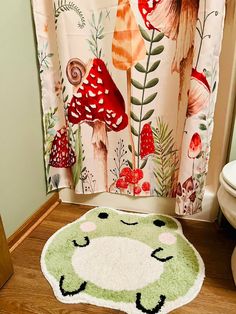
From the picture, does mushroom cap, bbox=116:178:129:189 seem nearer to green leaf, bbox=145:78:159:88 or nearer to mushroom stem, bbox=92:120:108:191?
mushroom stem, bbox=92:120:108:191

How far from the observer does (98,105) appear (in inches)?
53.8

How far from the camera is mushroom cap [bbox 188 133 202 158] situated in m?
1.22

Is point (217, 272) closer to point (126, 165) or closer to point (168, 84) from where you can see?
point (126, 165)

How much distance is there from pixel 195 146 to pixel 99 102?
1.74ft

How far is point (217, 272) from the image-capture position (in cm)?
114

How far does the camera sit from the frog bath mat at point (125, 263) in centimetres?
102

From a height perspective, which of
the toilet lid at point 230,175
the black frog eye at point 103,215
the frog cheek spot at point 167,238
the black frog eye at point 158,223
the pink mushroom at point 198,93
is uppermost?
the pink mushroom at point 198,93

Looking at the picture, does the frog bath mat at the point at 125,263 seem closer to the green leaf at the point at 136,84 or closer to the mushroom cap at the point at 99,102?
the mushroom cap at the point at 99,102

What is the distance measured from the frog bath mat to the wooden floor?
0.03 meters

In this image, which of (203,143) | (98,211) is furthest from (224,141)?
(98,211)

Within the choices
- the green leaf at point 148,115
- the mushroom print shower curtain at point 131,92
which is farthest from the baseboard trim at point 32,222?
the green leaf at point 148,115

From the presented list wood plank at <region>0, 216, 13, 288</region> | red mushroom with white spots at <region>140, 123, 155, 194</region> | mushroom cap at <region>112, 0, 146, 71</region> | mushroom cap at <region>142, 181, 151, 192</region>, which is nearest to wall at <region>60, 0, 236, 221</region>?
mushroom cap at <region>142, 181, 151, 192</region>

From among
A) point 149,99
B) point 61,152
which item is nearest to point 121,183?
point 61,152

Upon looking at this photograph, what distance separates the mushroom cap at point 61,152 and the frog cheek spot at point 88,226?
343 millimetres
